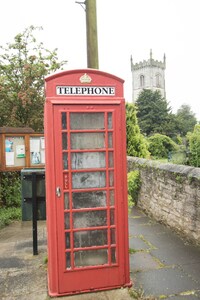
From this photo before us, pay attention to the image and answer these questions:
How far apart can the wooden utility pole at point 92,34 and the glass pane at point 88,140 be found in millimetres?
1980

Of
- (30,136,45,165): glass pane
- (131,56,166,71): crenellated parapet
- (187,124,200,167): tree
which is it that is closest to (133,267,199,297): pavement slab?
(30,136,45,165): glass pane

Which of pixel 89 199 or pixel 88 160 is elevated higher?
pixel 88 160

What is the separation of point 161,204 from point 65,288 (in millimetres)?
3501

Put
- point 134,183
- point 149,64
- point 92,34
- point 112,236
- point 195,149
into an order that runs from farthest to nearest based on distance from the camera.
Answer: point 149,64 < point 195,149 < point 134,183 < point 92,34 < point 112,236

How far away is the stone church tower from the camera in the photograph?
85188 millimetres

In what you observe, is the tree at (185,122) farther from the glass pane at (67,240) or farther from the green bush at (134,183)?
the glass pane at (67,240)

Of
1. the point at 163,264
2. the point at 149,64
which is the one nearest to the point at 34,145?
the point at 163,264

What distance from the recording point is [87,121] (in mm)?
3705

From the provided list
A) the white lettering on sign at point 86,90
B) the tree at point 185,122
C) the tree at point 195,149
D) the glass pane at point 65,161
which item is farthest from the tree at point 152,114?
the glass pane at point 65,161

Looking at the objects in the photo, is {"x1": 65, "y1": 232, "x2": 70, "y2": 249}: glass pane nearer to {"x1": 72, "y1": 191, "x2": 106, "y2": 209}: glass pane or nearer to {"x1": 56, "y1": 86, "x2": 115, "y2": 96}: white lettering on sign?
{"x1": 72, "y1": 191, "x2": 106, "y2": 209}: glass pane

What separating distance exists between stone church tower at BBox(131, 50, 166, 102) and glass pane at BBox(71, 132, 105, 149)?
272ft

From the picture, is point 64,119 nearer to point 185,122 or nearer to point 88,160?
point 88,160

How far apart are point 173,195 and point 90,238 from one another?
277 cm

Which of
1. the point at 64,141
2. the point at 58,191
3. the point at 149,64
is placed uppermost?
the point at 149,64
